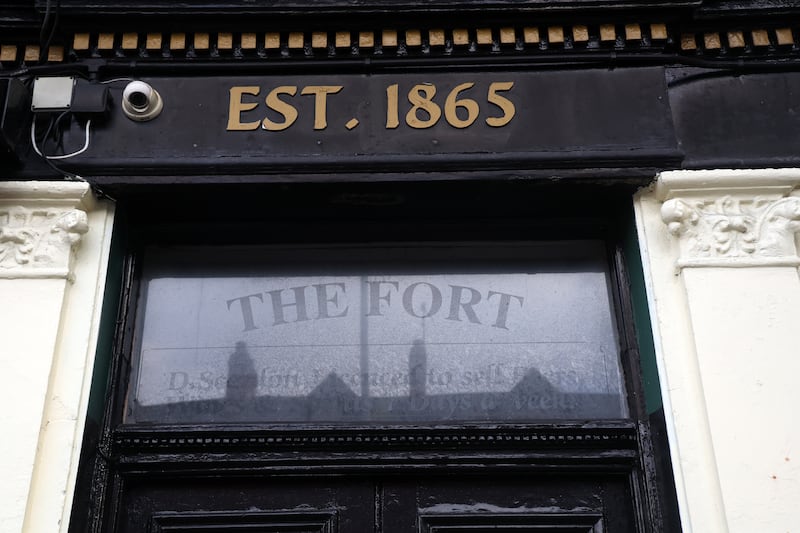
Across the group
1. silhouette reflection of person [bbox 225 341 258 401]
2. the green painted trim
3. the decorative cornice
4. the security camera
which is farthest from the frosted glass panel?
the decorative cornice

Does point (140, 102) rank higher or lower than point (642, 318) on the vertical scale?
higher

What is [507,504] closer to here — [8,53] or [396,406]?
[396,406]

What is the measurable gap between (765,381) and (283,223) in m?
2.19

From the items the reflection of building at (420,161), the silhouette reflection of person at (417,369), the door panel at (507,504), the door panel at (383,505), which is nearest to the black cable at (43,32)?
the reflection of building at (420,161)

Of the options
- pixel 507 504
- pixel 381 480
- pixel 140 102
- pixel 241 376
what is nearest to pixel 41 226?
pixel 140 102

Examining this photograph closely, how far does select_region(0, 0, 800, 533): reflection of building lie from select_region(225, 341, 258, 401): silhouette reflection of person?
465mm

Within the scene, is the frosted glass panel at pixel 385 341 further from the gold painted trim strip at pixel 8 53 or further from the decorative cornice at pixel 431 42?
the gold painted trim strip at pixel 8 53

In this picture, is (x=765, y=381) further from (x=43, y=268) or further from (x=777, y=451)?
(x=43, y=268)

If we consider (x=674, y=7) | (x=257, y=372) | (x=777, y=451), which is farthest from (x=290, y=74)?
(x=777, y=451)

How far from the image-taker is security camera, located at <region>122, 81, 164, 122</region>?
167 inches

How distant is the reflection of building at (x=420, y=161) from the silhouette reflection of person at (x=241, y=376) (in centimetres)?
46

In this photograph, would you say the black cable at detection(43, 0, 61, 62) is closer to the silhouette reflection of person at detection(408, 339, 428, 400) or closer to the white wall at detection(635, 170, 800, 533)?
the silhouette reflection of person at detection(408, 339, 428, 400)

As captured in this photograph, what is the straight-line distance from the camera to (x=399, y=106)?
436cm

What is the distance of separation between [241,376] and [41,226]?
1.06 meters
